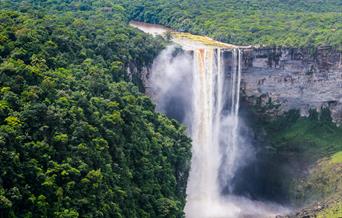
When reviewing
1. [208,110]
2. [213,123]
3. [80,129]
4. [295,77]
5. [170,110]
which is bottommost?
[80,129]

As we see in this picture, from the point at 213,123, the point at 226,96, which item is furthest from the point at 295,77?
the point at 213,123

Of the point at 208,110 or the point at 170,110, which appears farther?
the point at 208,110

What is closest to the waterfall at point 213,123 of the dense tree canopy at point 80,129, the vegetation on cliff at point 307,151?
the vegetation on cliff at point 307,151

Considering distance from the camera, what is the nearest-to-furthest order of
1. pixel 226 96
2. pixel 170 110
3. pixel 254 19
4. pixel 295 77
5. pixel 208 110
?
1. pixel 170 110
2. pixel 208 110
3. pixel 226 96
4. pixel 295 77
5. pixel 254 19

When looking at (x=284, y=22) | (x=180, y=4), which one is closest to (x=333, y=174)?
(x=284, y=22)

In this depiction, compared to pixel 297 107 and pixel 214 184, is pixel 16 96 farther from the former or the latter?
pixel 297 107

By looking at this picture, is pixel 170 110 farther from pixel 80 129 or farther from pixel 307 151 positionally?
pixel 80 129

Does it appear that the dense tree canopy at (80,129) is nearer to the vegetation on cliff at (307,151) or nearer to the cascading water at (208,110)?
the cascading water at (208,110)
